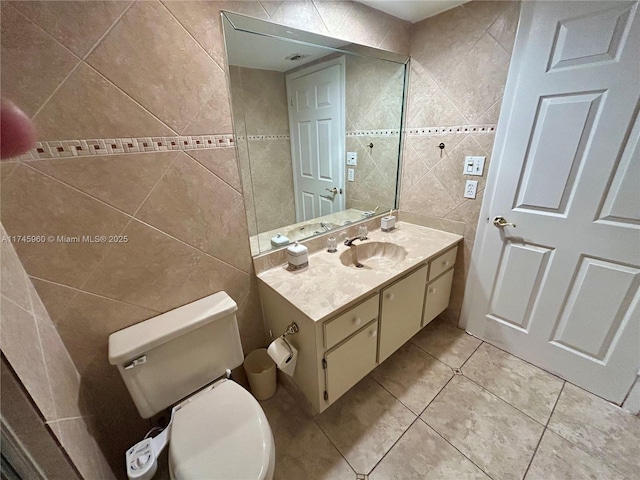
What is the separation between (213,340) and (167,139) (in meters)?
0.87

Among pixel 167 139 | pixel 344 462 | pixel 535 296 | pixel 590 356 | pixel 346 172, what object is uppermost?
pixel 167 139

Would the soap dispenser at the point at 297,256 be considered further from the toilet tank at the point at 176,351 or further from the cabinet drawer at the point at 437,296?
the cabinet drawer at the point at 437,296

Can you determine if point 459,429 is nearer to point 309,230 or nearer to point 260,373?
point 260,373

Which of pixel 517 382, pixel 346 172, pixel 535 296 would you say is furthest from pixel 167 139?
pixel 517 382

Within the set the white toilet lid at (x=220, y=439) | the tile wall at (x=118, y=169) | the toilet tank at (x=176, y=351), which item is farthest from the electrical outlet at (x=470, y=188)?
the white toilet lid at (x=220, y=439)

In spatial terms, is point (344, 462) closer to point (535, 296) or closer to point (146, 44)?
point (535, 296)

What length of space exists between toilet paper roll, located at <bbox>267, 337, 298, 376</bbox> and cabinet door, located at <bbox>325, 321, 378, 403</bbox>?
0.17 meters

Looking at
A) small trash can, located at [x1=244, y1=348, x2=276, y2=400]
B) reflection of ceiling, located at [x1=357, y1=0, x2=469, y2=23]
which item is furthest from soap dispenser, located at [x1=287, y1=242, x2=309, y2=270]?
reflection of ceiling, located at [x1=357, y1=0, x2=469, y2=23]

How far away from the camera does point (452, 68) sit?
1.55m

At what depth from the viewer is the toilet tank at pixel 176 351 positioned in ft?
3.15

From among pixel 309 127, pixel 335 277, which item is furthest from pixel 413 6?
pixel 335 277

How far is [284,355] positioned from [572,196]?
1.66 meters

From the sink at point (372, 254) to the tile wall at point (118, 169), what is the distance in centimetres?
75

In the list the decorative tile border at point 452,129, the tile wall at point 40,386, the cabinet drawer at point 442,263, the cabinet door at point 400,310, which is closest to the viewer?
the tile wall at point 40,386
